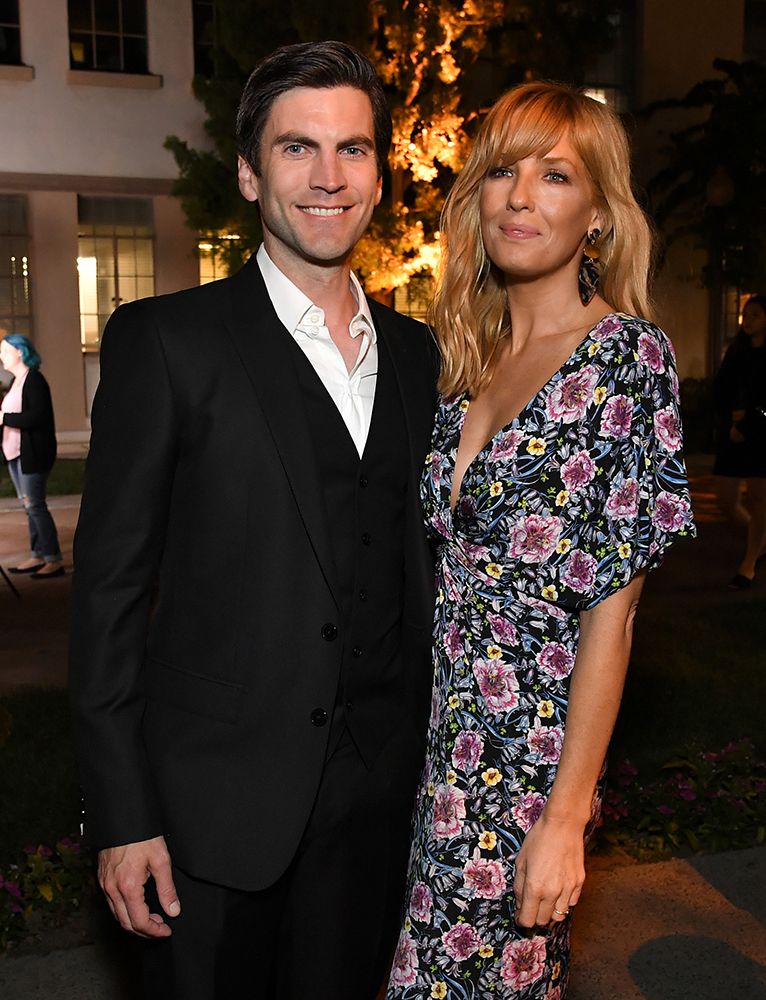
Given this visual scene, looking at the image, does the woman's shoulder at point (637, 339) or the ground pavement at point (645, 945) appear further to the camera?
the ground pavement at point (645, 945)

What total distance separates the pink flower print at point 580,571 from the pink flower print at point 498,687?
0.23 meters

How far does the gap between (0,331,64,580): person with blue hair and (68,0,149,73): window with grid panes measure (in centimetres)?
1014

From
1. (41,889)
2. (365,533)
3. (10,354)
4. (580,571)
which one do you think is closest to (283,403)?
(365,533)

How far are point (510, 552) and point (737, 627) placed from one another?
5.60 m

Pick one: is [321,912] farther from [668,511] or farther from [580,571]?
[668,511]

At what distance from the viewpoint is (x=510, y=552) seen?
218 centimetres

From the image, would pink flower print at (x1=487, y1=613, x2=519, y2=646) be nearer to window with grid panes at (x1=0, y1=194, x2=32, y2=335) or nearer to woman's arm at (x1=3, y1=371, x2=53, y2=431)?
woman's arm at (x1=3, y1=371, x2=53, y2=431)

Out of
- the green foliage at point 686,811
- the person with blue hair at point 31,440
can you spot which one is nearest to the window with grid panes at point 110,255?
the person with blue hair at point 31,440

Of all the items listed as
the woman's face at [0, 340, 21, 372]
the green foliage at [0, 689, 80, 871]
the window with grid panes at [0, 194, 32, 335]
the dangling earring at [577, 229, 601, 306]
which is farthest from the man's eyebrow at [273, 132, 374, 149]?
the window with grid panes at [0, 194, 32, 335]

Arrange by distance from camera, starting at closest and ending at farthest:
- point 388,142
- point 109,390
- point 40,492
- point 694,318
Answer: point 109,390, point 388,142, point 40,492, point 694,318

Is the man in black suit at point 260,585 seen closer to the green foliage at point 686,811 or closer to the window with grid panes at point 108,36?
the green foliage at point 686,811

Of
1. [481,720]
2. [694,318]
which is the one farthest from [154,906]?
[694,318]

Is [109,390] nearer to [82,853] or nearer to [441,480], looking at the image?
[441,480]

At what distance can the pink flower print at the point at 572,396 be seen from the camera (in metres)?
2.14
